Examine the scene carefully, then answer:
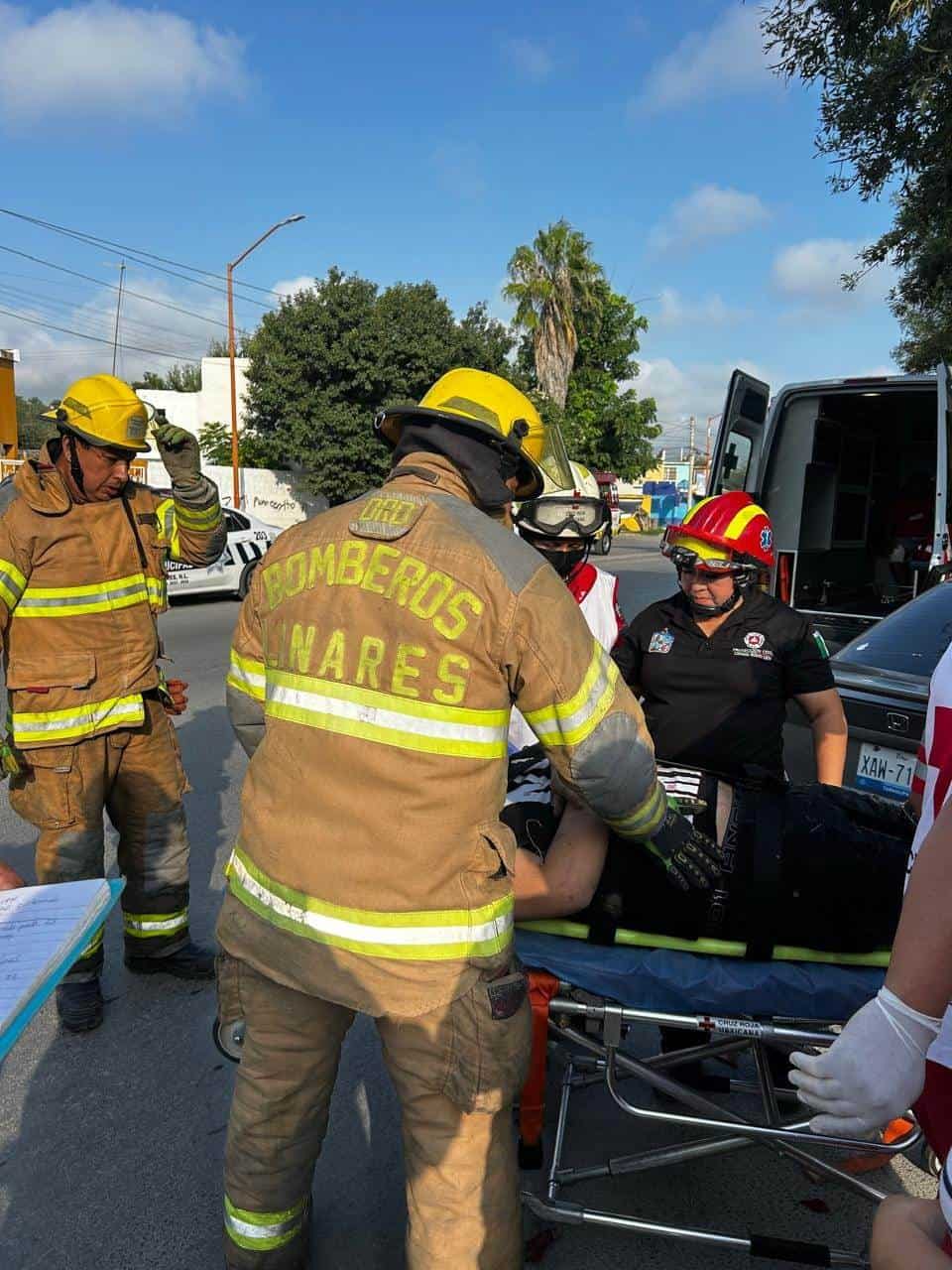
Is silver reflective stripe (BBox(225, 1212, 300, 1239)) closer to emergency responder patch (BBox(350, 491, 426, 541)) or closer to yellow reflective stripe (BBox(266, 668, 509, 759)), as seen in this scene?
yellow reflective stripe (BBox(266, 668, 509, 759))

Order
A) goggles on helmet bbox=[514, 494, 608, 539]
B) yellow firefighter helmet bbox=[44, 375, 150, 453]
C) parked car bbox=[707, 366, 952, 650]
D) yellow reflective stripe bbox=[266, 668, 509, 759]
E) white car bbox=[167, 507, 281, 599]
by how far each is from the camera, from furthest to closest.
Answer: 1. white car bbox=[167, 507, 281, 599]
2. parked car bbox=[707, 366, 952, 650]
3. goggles on helmet bbox=[514, 494, 608, 539]
4. yellow firefighter helmet bbox=[44, 375, 150, 453]
5. yellow reflective stripe bbox=[266, 668, 509, 759]

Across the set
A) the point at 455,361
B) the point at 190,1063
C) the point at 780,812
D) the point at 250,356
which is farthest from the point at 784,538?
the point at 250,356

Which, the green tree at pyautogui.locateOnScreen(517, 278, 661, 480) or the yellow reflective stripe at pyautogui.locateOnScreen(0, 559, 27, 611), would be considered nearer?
the yellow reflective stripe at pyautogui.locateOnScreen(0, 559, 27, 611)

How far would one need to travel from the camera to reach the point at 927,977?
1127 mm

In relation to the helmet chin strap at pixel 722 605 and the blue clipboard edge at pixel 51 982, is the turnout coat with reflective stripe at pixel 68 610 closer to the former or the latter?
the blue clipboard edge at pixel 51 982

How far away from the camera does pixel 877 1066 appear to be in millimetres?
1164

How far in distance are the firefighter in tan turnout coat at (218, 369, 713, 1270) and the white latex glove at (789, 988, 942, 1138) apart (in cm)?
63

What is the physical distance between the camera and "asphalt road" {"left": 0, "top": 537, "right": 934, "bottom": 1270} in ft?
7.07

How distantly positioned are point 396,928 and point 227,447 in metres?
28.5

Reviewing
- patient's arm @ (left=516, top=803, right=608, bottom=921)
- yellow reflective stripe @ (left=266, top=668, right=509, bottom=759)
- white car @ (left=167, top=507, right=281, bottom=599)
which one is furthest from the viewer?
white car @ (left=167, top=507, right=281, bottom=599)

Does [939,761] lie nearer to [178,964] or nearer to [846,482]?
[178,964]

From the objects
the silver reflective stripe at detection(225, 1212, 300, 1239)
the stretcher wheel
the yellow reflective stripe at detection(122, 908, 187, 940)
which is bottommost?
the yellow reflective stripe at detection(122, 908, 187, 940)

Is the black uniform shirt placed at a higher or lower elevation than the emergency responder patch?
lower

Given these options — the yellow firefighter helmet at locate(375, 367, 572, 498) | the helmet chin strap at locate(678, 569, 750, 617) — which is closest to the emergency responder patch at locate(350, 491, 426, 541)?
the yellow firefighter helmet at locate(375, 367, 572, 498)
